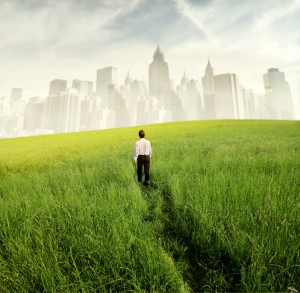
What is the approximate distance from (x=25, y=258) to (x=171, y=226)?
2342 millimetres

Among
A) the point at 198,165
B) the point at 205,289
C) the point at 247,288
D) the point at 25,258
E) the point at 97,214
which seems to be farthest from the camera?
the point at 198,165

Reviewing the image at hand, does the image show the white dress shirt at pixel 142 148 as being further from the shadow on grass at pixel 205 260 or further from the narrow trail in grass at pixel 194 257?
the shadow on grass at pixel 205 260

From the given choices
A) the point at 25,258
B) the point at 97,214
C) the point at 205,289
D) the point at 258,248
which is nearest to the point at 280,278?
the point at 258,248

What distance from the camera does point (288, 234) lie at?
271 centimetres

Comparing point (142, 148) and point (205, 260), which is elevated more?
point (142, 148)

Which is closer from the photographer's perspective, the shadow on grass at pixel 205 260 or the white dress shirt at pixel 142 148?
the shadow on grass at pixel 205 260

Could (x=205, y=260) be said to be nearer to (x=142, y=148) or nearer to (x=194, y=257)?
(x=194, y=257)

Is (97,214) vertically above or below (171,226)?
above

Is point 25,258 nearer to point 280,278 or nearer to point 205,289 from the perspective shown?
point 205,289

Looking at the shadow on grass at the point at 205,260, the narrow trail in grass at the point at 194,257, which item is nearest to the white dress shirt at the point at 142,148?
the narrow trail in grass at the point at 194,257

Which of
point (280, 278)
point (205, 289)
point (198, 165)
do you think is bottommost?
point (205, 289)

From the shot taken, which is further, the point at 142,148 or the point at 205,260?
the point at 142,148

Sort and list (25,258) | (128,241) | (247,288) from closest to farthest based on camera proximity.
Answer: (247,288) < (25,258) < (128,241)

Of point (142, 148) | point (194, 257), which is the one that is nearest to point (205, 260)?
point (194, 257)
